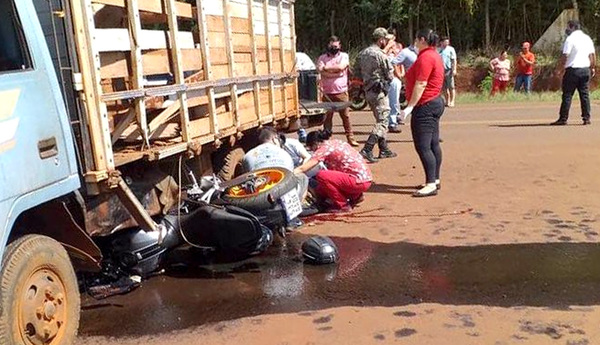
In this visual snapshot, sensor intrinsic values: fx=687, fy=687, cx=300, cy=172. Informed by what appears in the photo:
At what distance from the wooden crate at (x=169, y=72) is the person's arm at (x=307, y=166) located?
688mm

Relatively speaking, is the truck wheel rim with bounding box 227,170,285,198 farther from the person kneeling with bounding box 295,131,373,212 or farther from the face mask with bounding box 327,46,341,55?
the face mask with bounding box 327,46,341,55

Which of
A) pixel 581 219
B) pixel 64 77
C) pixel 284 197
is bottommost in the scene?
pixel 581 219

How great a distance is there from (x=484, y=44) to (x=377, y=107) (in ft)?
54.6

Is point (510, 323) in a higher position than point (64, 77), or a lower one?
lower

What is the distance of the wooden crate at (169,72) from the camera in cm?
453

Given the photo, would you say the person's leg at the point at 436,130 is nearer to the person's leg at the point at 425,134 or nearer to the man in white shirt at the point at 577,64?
the person's leg at the point at 425,134

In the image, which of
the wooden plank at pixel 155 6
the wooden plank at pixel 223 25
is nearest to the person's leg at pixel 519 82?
the wooden plank at pixel 223 25

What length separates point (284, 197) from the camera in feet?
19.7

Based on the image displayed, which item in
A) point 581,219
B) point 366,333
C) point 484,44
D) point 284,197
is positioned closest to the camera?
point 366,333

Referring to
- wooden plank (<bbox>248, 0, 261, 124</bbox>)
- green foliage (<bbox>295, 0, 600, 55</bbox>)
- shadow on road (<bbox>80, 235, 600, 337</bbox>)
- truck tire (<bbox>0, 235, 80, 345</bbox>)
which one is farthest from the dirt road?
green foliage (<bbox>295, 0, 600, 55</bbox>)

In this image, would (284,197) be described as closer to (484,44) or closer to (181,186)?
(181,186)

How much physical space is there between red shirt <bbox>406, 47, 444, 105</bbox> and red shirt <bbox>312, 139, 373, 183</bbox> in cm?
96

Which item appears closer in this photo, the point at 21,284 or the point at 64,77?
the point at 21,284

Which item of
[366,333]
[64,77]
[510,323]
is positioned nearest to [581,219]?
[510,323]
